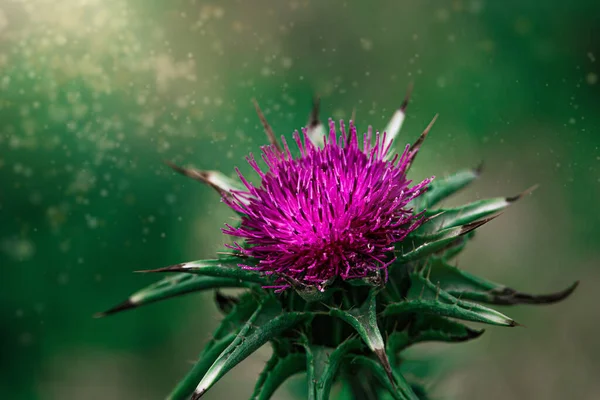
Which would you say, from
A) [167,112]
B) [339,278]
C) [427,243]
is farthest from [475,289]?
[167,112]

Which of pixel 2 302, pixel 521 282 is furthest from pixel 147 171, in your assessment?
pixel 521 282

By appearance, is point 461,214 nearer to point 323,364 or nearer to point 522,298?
point 522,298

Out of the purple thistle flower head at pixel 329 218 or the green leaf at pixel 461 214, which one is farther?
the green leaf at pixel 461 214

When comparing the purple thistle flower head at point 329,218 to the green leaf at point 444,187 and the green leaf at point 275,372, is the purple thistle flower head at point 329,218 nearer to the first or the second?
the green leaf at point 444,187

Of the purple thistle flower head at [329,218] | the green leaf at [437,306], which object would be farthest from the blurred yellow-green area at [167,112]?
the green leaf at [437,306]

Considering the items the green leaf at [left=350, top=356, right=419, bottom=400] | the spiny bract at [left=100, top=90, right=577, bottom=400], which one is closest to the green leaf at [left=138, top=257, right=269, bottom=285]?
the spiny bract at [left=100, top=90, right=577, bottom=400]

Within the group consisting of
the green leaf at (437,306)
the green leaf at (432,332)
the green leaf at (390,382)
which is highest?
the green leaf at (437,306)

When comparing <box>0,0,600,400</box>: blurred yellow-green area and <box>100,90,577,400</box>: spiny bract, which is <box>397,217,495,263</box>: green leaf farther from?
<box>0,0,600,400</box>: blurred yellow-green area

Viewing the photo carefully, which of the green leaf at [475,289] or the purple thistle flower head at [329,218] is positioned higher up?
the purple thistle flower head at [329,218]
